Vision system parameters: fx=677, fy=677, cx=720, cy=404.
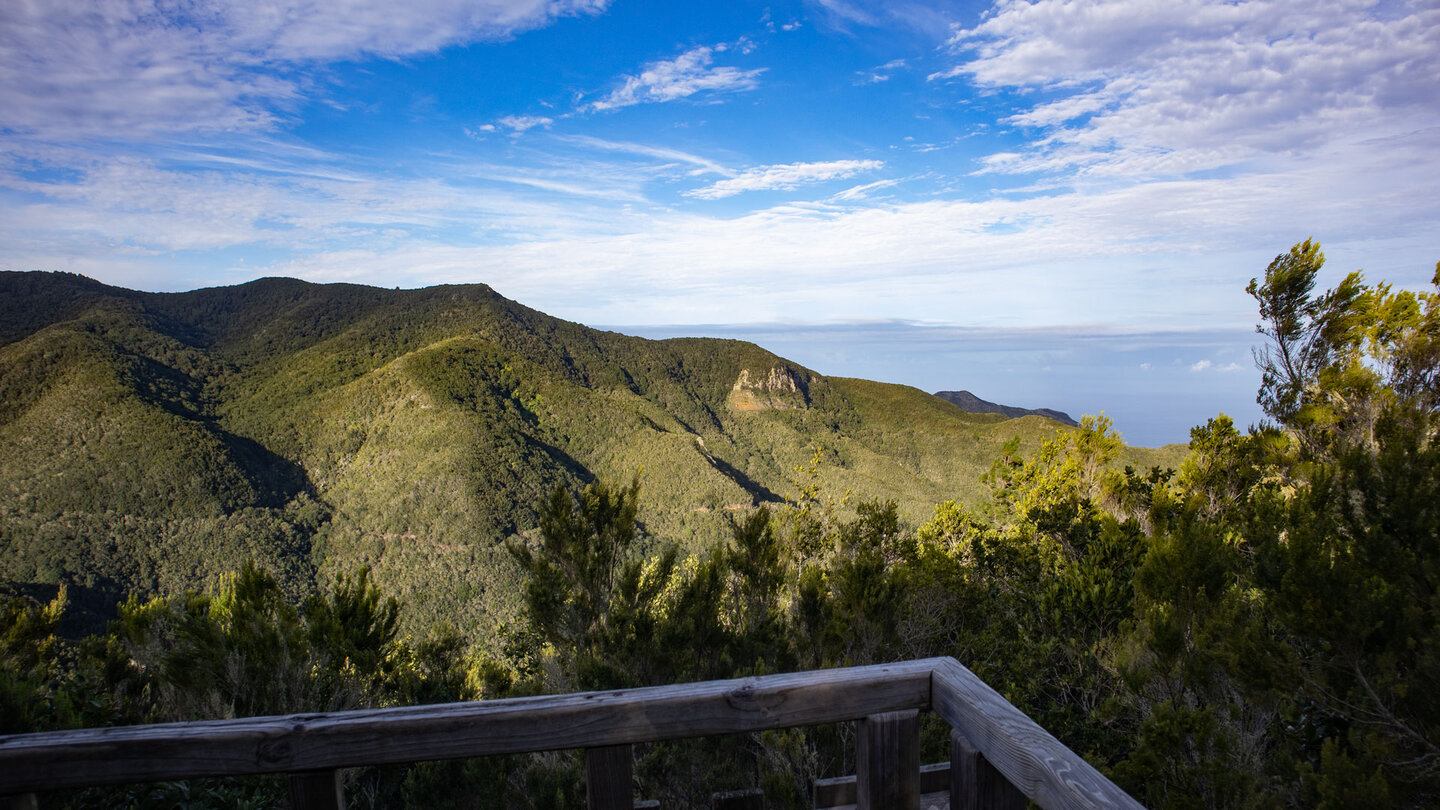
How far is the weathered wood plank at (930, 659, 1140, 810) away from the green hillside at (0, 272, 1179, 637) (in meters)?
26.9

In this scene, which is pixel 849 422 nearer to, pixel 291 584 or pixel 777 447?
pixel 777 447

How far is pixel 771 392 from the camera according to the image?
338 feet

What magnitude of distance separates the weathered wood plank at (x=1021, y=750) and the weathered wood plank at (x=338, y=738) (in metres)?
0.34

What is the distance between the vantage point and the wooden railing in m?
1.04

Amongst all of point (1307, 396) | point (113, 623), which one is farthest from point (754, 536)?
point (1307, 396)

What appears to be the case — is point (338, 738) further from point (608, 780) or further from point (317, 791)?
point (608, 780)

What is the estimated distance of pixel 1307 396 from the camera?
10.3 metres

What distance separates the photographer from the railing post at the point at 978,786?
1.11 meters

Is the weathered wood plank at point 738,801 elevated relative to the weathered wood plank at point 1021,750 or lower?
lower

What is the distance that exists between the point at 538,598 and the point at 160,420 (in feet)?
216

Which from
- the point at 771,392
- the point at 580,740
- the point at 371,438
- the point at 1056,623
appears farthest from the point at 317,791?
the point at 771,392

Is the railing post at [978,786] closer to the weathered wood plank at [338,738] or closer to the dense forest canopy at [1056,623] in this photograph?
the weathered wood plank at [338,738]

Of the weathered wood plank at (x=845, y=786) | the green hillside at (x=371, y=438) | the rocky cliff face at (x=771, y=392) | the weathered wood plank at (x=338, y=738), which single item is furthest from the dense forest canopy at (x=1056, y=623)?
the rocky cliff face at (x=771, y=392)

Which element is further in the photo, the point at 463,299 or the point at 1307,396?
the point at 463,299
